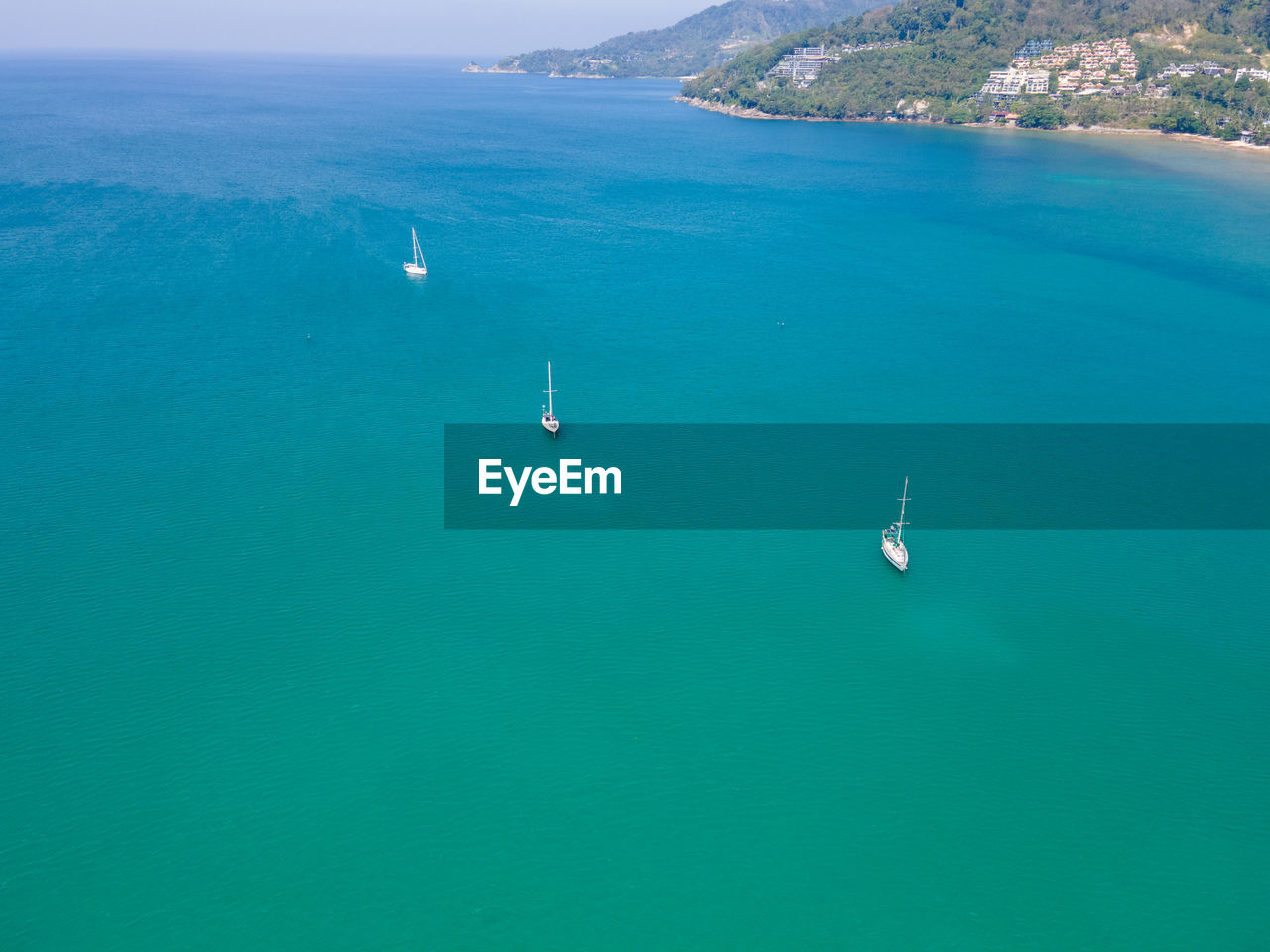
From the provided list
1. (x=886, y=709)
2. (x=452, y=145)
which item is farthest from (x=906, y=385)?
(x=452, y=145)

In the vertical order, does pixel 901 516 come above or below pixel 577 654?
above

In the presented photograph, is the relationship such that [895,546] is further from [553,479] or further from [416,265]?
[416,265]

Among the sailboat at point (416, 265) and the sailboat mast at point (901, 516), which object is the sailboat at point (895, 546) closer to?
the sailboat mast at point (901, 516)

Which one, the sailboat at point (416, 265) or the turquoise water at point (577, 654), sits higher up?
the sailboat at point (416, 265)

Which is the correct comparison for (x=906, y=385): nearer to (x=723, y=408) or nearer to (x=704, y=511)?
(x=723, y=408)

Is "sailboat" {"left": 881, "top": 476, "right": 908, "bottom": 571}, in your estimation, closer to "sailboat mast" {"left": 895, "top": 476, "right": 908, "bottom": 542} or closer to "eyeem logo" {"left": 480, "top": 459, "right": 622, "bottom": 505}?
"sailboat mast" {"left": 895, "top": 476, "right": 908, "bottom": 542}

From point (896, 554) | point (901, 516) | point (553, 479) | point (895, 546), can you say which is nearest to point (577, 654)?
point (553, 479)

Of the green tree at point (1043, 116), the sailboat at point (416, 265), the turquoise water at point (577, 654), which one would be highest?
the green tree at point (1043, 116)

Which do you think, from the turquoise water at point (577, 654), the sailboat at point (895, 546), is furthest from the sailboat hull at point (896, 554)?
the turquoise water at point (577, 654)
